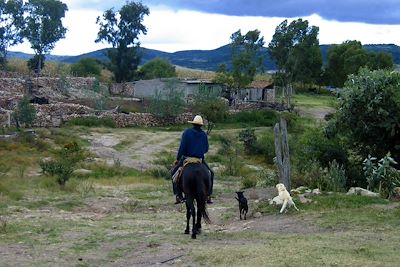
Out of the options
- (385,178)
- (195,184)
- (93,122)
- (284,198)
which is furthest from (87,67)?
(195,184)

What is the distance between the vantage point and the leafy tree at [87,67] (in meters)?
89.0

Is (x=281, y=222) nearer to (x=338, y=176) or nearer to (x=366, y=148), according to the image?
(x=338, y=176)

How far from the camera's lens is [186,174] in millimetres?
11773

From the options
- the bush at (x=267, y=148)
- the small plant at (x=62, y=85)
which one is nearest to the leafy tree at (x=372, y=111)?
the bush at (x=267, y=148)

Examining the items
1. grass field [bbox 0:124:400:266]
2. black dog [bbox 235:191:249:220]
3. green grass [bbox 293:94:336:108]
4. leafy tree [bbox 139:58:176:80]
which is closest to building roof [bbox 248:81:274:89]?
green grass [bbox 293:94:336:108]

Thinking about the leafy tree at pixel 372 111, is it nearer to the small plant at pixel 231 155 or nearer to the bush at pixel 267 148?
the small plant at pixel 231 155

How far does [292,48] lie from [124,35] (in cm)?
2280

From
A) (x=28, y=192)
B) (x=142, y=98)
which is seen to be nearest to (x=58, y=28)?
(x=142, y=98)

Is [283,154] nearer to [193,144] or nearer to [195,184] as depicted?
[193,144]

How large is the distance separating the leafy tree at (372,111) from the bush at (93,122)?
33807mm

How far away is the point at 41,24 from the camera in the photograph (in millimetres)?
84062

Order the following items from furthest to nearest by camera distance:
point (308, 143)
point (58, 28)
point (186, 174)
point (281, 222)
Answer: point (58, 28) < point (308, 143) < point (281, 222) < point (186, 174)

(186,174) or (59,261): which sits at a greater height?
(186,174)

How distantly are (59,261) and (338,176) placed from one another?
9.57 meters
